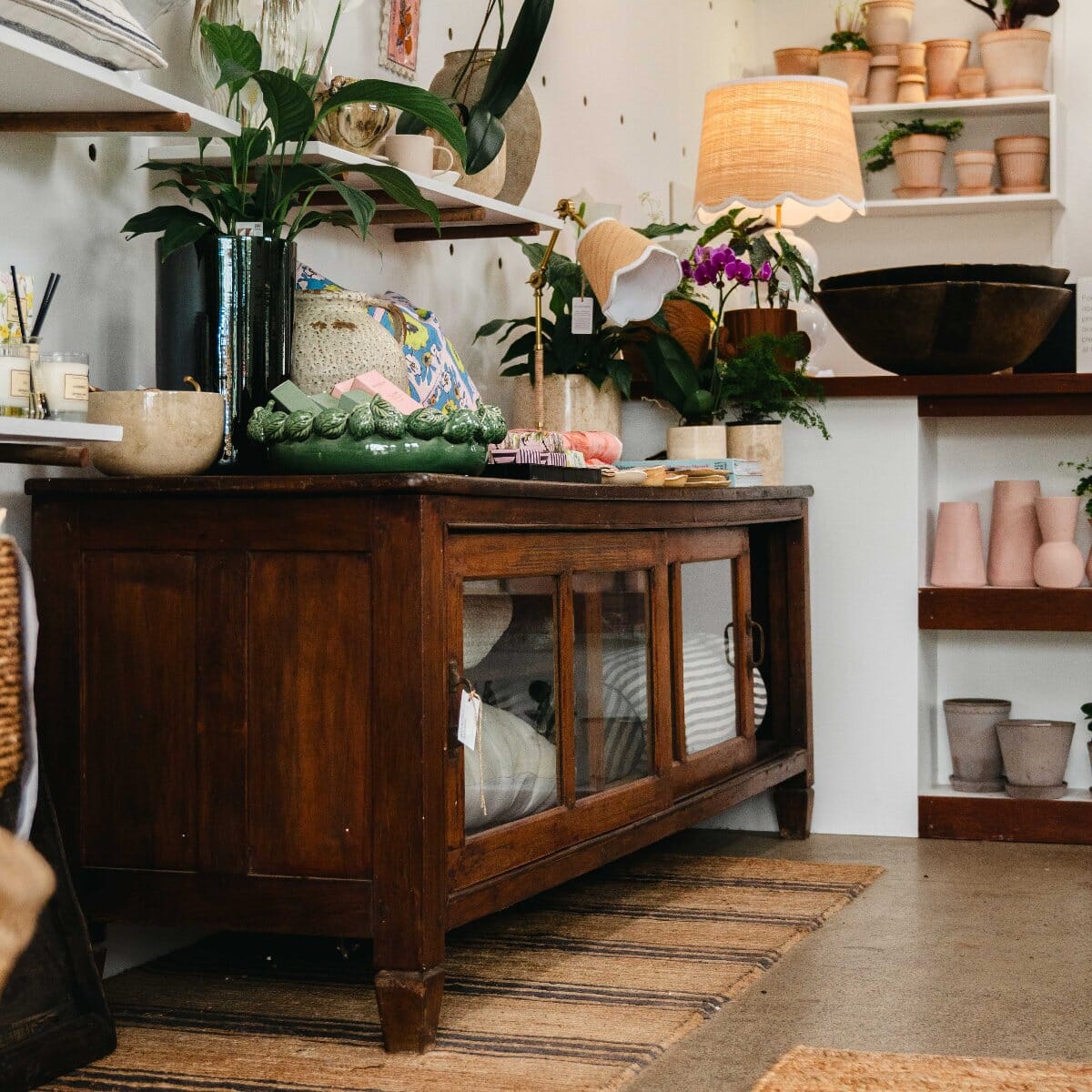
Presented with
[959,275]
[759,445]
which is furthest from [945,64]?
[759,445]

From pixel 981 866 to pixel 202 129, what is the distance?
1968 millimetres

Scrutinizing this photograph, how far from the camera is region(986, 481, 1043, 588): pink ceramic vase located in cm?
341

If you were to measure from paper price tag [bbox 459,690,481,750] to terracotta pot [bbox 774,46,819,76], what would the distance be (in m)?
3.98

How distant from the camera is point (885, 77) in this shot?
5.34 meters

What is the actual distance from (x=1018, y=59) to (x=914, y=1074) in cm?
414

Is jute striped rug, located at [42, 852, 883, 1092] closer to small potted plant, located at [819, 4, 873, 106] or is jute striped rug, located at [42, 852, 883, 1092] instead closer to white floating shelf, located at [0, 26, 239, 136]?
white floating shelf, located at [0, 26, 239, 136]

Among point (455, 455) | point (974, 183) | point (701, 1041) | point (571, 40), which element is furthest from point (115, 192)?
point (974, 183)

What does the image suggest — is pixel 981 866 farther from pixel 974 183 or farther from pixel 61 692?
pixel 974 183

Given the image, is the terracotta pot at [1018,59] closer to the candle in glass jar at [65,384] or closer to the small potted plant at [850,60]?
the small potted plant at [850,60]

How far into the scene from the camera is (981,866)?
3027 mm

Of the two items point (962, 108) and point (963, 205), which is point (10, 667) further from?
point (962, 108)

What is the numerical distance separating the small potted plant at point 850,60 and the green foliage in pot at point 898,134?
0.48 feet

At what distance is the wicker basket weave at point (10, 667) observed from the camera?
1.67 meters

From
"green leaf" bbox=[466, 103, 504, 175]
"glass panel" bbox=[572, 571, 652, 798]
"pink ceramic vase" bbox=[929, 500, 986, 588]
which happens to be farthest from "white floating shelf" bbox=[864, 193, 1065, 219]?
"glass panel" bbox=[572, 571, 652, 798]
